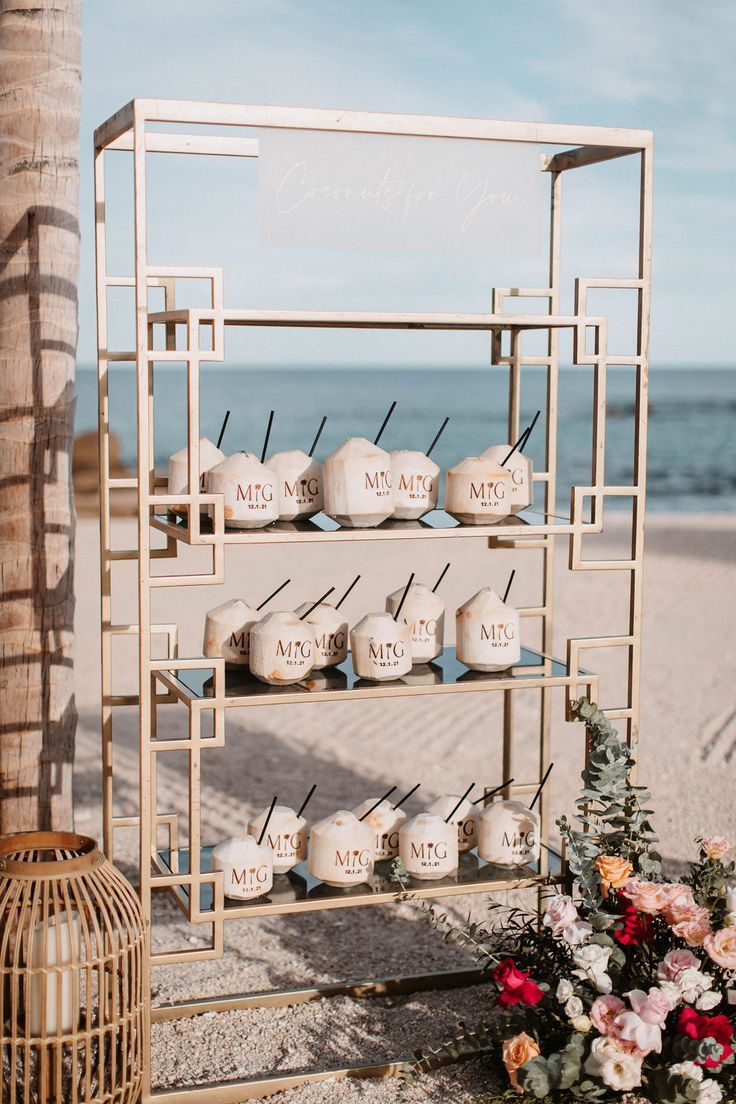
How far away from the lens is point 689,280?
107ft

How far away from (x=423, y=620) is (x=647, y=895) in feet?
3.17

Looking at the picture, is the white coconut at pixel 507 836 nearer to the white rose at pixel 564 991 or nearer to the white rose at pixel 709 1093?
the white rose at pixel 564 991

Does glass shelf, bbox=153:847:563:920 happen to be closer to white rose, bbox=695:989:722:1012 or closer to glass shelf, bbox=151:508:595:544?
white rose, bbox=695:989:722:1012

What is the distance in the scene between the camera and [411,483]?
11.0 feet

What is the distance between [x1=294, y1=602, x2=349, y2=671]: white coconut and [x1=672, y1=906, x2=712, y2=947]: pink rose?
114 centimetres

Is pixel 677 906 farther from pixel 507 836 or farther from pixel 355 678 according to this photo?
pixel 355 678

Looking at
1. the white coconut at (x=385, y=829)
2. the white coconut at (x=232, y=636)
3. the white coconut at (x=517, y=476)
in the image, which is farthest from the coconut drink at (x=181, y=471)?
the white coconut at (x=385, y=829)

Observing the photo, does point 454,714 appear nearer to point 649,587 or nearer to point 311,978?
point 311,978

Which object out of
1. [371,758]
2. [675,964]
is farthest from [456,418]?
→ [675,964]

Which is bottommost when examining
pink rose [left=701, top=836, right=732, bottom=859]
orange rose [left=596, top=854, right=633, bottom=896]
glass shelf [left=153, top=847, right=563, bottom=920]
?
glass shelf [left=153, top=847, right=563, bottom=920]

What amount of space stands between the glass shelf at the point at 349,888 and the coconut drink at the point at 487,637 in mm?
571

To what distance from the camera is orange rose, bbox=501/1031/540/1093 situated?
2988 mm

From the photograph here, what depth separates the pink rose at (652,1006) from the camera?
286 cm

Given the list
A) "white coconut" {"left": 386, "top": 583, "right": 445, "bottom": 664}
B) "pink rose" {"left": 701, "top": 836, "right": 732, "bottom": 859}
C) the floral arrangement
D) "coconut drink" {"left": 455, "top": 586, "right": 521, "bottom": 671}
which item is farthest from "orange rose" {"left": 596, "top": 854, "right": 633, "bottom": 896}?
"white coconut" {"left": 386, "top": 583, "right": 445, "bottom": 664}
